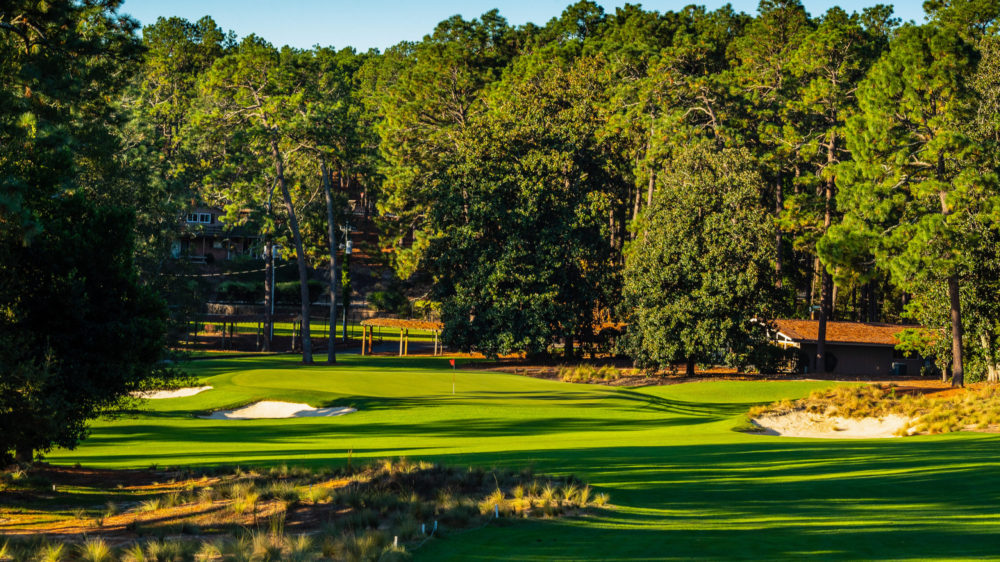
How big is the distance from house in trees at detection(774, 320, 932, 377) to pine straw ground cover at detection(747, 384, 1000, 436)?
19.3 meters

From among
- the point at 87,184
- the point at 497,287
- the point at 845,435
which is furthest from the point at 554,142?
the point at 845,435

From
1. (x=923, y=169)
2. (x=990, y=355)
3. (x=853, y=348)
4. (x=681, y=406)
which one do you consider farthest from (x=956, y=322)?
(x=853, y=348)

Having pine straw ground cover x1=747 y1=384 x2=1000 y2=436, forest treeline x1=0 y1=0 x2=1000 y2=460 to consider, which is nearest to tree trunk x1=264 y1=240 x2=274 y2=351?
forest treeline x1=0 y1=0 x2=1000 y2=460

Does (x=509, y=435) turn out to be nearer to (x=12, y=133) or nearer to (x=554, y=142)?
(x=12, y=133)

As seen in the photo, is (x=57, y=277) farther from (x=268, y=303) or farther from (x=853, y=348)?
(x=853, y=348)

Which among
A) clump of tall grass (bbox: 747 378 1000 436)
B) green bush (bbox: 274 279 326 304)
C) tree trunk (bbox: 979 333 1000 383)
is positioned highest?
green bush (bbox: 274 279 326 304)

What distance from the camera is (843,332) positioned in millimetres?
60188

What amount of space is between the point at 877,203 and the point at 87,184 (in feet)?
122

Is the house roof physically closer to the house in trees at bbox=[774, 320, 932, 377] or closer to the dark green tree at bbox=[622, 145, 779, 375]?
the house in trees at bbox=[774, 320, 932, 377]

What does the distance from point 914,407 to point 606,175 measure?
3415 cm

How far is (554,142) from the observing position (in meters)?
59.0

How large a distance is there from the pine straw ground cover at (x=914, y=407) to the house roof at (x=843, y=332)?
18428 mm

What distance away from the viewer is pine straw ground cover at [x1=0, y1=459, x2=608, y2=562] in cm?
1350

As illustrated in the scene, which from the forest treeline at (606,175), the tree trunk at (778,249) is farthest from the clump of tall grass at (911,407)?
the tree trunk at (778,249)
